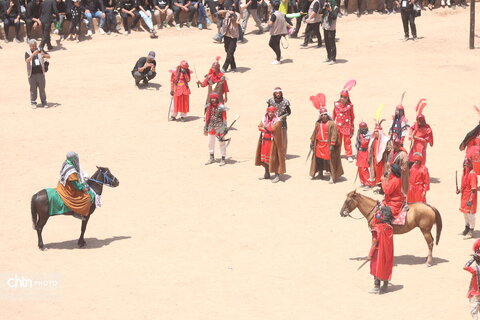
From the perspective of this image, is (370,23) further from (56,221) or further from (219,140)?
(56,221)

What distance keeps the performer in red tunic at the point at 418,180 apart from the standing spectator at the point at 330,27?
1054cm

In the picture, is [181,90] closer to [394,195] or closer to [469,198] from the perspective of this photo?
[469,198]

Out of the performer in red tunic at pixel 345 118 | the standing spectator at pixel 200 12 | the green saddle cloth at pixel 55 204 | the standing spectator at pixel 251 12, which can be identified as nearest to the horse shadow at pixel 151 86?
the standing spectator at pixel 251 12

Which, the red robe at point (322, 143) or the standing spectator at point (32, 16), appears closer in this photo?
the red robe at point (322, 143)

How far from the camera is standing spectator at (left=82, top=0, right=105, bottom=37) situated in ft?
103

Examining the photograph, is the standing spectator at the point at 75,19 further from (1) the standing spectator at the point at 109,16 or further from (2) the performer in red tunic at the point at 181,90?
(2) the performer in red tunic at the point at 181,90

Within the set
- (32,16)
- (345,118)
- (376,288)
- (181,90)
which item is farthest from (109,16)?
(376,288)

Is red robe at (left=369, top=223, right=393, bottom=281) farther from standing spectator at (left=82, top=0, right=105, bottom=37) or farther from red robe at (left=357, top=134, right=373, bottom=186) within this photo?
standing spectator at (left=82, top=0, right=105, bottom=37)

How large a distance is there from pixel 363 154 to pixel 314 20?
397 inches

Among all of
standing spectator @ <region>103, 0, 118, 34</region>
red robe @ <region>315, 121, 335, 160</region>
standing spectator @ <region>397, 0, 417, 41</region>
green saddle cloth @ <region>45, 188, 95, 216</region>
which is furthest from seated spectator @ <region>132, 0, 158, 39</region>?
green saddle cloth @ <region>45, 188, 95, 216</region>

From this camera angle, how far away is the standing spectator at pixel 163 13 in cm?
3234

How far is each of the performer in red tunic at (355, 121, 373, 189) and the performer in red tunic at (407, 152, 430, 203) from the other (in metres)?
2.04

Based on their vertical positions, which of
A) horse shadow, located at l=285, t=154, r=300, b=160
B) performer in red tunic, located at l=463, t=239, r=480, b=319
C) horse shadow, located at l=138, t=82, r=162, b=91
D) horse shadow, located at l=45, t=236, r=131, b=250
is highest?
horse shadow, located at l=138, t=82, r=162, b=91

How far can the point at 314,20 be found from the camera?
29453 mm
